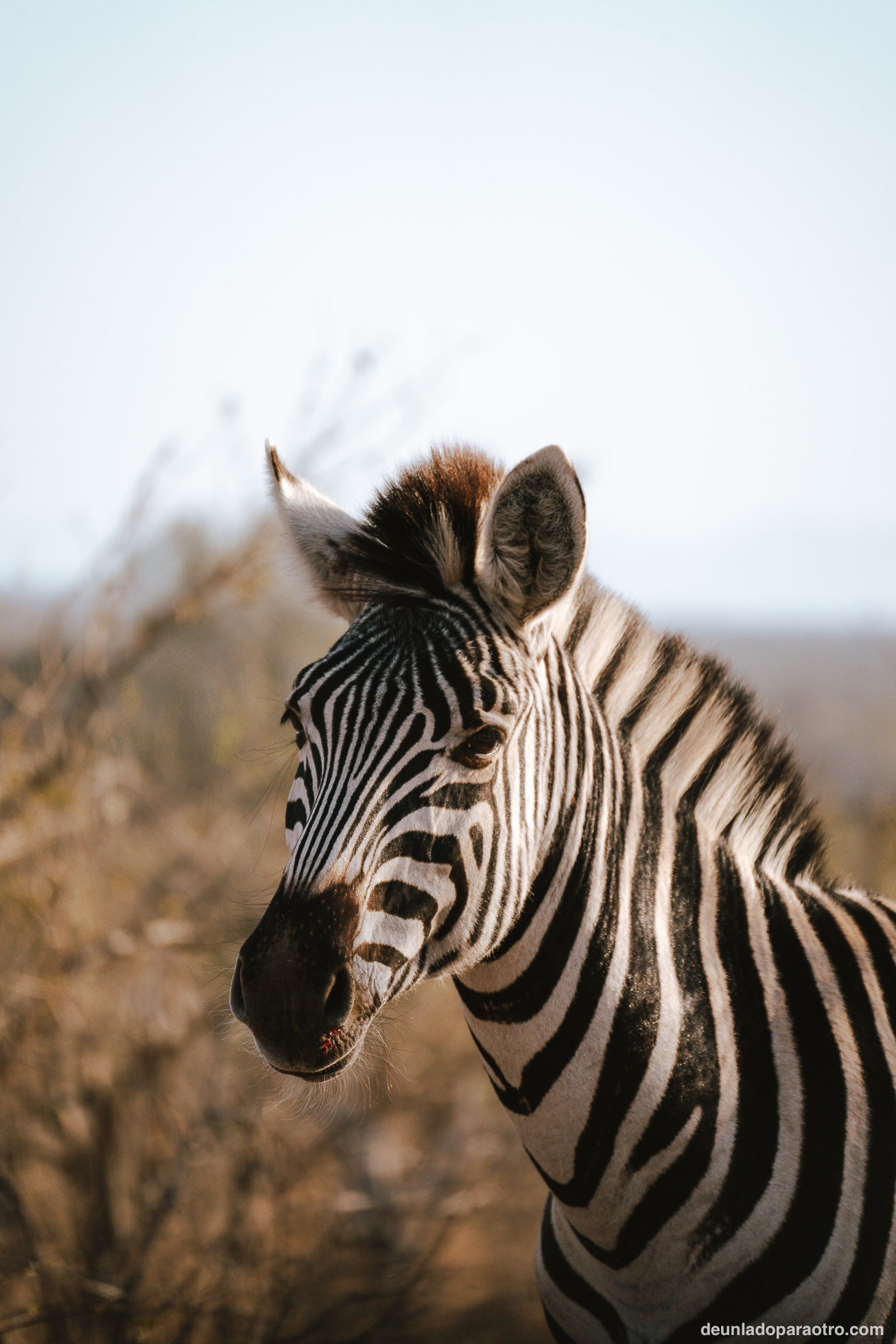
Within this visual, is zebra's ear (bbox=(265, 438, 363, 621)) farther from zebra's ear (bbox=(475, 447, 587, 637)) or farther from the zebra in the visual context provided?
zebra's ear (bbox=(475, 447, 587, 637))

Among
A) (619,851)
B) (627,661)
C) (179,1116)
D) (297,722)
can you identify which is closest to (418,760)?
(297,722)

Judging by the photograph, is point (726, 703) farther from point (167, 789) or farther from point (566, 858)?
point (167, 789)

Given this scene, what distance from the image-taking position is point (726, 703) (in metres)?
2.61

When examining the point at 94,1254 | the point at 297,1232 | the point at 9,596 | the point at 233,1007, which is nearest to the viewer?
the point at 233,1007

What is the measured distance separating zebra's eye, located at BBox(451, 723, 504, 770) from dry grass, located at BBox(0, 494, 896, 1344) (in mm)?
757

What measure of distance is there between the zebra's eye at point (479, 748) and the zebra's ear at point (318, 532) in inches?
26.0

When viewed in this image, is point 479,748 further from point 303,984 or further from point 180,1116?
point 180,1116

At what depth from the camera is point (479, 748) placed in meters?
2.05

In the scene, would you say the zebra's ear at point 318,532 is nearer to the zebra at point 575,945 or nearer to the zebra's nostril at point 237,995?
the zebra at point 575,945

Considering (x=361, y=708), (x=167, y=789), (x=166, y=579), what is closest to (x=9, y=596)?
(x=166, y=579)

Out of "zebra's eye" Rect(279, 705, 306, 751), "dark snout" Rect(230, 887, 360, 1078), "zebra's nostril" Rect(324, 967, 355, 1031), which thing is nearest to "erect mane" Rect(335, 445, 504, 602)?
"zebra's eye" Rect(279, 705, 306, 751)

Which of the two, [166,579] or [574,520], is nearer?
[574,520]

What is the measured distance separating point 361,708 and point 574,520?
27.1 inches

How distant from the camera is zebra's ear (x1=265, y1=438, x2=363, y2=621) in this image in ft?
8.36
